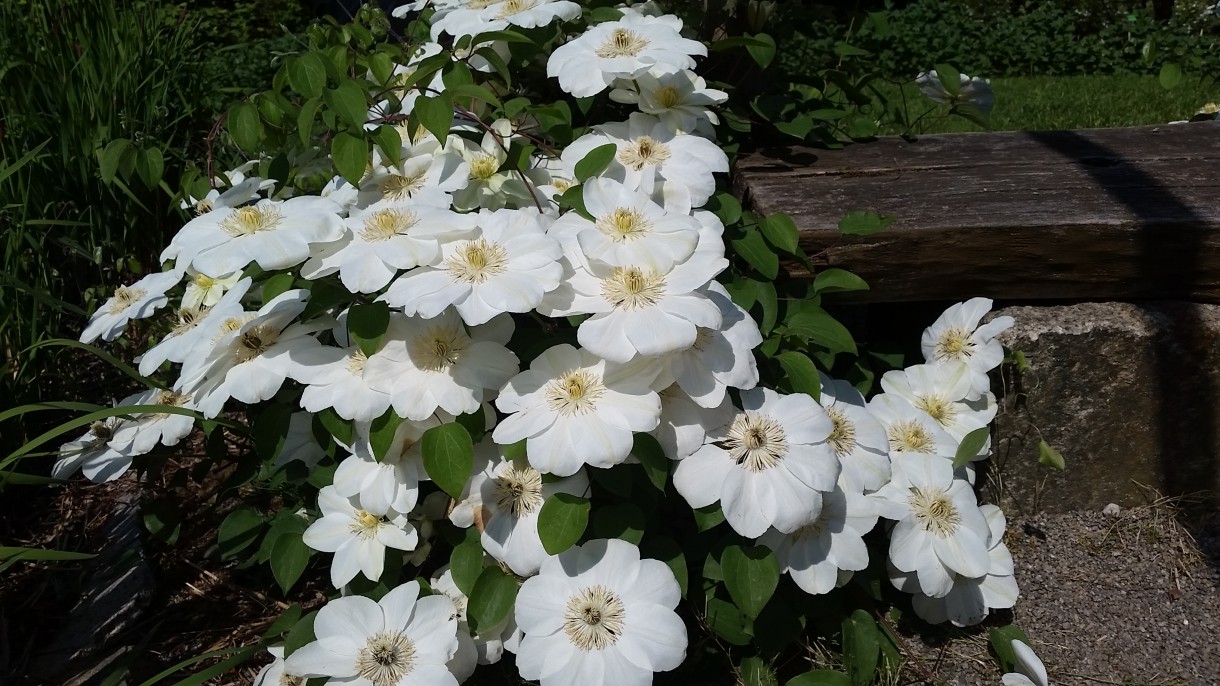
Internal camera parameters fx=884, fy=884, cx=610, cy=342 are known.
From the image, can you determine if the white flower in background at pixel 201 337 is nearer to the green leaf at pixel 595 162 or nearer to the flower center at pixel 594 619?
the green leaf at pixel 595 162

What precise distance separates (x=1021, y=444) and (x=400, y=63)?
1.55 meters

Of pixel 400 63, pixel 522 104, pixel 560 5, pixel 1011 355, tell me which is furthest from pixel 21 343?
pixel 1011 355

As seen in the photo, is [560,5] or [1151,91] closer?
[560,5]

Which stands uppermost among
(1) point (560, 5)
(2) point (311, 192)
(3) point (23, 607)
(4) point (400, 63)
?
(1) point (560, 5)

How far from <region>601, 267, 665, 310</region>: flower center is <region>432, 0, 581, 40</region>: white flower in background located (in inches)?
27.2

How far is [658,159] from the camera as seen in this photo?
1567 millimetres

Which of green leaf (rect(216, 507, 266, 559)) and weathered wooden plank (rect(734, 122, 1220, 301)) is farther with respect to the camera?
weathered wooden plank (rect(734, 122, 1220, 301))

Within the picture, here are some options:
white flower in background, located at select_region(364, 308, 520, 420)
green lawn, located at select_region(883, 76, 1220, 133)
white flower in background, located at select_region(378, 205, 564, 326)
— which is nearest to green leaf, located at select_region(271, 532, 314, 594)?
white flower in background, located at select_region(364, 308, 520, 420)

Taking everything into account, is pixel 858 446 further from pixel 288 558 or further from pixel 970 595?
→ pixel 288 558

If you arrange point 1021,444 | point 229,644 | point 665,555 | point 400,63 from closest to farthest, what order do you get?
point 665,555, point 229,644, point 1021,444, point 400,63

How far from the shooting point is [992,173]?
1.86 meters

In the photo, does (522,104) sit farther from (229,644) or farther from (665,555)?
(229,644)

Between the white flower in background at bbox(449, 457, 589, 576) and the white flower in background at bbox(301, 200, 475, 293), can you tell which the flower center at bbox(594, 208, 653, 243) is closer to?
the white flower in background at bbox(301, 200, 475, 293)

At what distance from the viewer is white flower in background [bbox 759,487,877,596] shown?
1355 millimetres
